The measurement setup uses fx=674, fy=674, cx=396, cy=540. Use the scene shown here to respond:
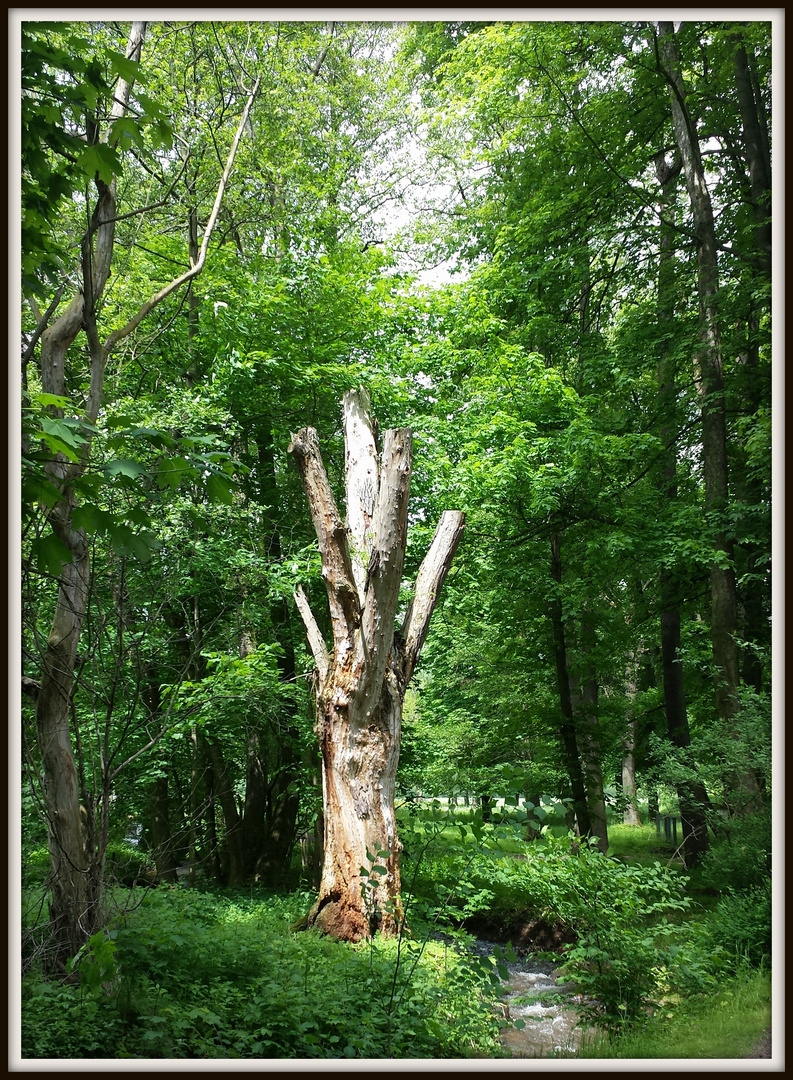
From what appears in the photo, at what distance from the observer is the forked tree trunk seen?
4164mm

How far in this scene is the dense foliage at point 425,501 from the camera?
3051 mm

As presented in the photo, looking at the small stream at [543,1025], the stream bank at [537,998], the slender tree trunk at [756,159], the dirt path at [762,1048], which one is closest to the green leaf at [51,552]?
the stream bank at [537,998]

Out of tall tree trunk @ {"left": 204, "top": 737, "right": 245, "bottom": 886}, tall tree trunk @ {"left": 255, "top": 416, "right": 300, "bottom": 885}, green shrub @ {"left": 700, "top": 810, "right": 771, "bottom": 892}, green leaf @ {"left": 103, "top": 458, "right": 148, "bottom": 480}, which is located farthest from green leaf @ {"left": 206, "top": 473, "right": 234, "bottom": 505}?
tall tree trunk @ {"left": 204, "top": 737, "right": 245, "bottom": 886}

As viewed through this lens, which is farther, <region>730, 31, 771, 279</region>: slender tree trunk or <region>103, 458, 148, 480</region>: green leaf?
<region>730, 31, 771, 279</region>: slender tree trunk

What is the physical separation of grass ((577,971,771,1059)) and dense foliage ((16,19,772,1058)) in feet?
0.48

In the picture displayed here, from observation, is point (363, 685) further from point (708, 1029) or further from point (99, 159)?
point (99, 159)

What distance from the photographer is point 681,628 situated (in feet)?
32.1

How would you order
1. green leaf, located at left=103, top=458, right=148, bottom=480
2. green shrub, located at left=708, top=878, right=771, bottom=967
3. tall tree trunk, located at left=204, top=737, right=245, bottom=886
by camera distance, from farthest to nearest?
1. tall tree trunk, located at left=204, top=737, right=245, bottom=886
2. green shrub, located at left=708, top=878, right=771, bottom=967
3. green leaf, located at left=103, top=458, right=148, bottom=480

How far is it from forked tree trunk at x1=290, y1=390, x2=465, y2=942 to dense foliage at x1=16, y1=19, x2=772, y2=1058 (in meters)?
0.31

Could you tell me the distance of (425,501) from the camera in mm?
6961

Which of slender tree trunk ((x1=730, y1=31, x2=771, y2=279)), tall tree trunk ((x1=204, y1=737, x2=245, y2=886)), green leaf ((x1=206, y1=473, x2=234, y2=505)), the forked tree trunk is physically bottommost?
tall tree trunk ((x1=204, y1=737, x2=245, y2=886))

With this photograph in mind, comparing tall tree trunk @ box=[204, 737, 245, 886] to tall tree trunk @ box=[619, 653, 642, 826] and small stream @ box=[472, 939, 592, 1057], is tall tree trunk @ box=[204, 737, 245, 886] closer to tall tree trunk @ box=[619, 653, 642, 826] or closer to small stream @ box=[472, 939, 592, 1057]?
small stream @ box=[472, 939, 592, 1057]

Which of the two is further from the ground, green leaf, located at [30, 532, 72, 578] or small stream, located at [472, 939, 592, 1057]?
green leaf, located at [30, 532, 72, 578]

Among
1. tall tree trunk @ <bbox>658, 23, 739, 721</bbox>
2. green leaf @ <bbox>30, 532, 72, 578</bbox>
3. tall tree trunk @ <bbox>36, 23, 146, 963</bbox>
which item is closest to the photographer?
green leaf @ <bbox>30, 532, 72, 578</bbox>
